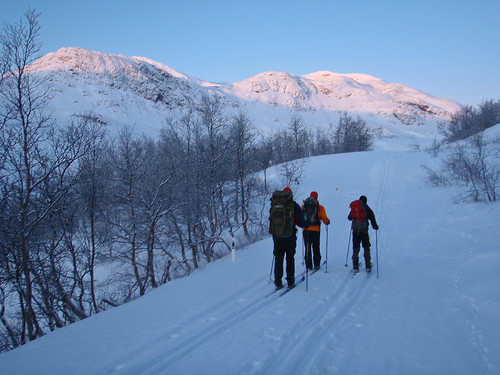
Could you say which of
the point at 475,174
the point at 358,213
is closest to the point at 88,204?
the point at 358,213

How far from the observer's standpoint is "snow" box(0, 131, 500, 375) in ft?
11.6

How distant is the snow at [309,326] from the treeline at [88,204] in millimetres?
5588

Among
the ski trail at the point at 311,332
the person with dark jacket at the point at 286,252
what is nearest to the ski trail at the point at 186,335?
the person with dark jacket at the point at 286,252

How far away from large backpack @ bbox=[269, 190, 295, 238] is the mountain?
44.2 m

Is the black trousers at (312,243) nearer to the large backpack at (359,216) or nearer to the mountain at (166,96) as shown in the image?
the large backpack at (359,216)

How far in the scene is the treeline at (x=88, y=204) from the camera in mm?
8438

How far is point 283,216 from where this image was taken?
19.7 ft

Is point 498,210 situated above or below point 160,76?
below

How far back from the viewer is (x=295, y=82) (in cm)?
16688

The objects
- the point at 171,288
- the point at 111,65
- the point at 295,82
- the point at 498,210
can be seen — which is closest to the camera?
the point at 171,288

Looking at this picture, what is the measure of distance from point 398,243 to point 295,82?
170461mm

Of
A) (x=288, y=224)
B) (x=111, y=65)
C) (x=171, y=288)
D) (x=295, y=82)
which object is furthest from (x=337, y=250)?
(x=295, y=82)

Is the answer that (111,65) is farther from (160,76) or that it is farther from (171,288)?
(171,288)

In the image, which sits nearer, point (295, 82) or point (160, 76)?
point (160, 76)
